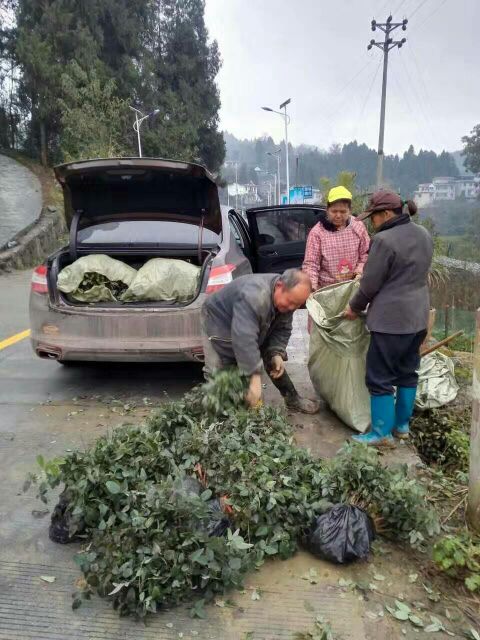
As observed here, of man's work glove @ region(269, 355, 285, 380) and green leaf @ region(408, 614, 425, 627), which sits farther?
man's work glove @ region(269, 355, 285, 380)

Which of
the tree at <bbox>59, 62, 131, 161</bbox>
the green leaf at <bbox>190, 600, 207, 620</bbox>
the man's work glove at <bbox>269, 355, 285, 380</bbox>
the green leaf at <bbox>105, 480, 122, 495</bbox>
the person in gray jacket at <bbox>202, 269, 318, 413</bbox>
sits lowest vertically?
the green leaf at <bbox>190, 600, 207, 620</bbox>

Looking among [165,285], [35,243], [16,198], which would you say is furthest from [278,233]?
[16,198]

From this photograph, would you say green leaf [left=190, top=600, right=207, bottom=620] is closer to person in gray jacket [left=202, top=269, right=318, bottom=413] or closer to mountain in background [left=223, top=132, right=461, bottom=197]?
person in gray jacket [left=202, top=269, right=318, bottom=413]

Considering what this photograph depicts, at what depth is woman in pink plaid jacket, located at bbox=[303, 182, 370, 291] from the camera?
4277 millimetres

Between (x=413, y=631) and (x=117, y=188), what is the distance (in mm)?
4144

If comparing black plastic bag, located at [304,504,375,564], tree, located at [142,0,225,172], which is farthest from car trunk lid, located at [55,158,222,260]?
tree, located at [142,0,225,172]

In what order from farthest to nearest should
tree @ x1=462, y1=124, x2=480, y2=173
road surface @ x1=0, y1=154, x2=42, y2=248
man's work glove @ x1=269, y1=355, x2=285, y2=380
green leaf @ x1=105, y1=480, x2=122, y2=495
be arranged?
tree @ x1=462, y1=124, x2=480, y2=173 → road surface @ x1=0, y1=154, x2=42, y2=248 → man's work glove @ x1=269, y1=355, x2=285, y2=380 → green leaf @ x1=105, y1=480, x2=122, y2=495

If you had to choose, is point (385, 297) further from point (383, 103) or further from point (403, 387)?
point (383, 103)

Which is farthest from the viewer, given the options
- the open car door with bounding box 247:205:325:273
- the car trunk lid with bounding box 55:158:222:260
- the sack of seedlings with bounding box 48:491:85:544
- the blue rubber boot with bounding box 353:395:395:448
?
the open car door with bounding box 247:205:325:273

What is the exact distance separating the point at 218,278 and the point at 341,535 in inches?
92.1

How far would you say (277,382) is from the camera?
4066 mm

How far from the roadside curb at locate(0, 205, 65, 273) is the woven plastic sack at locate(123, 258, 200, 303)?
927 cm

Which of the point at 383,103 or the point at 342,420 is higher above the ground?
the point at 383,103

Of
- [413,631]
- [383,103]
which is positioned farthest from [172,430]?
[383,103]
